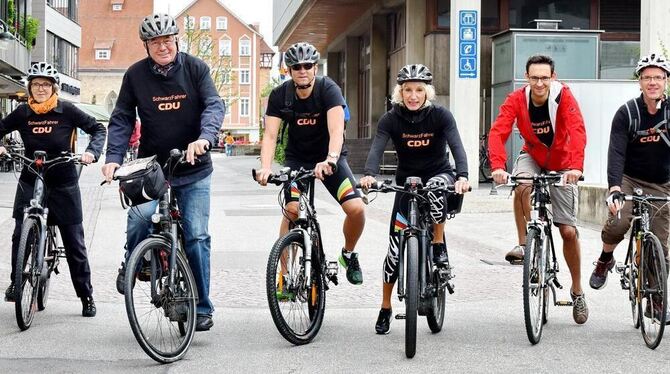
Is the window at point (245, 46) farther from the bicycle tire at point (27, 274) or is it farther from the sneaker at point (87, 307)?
the bicycle tire at point (27, 274)

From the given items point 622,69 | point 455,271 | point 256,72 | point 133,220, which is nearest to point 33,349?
point 133,220

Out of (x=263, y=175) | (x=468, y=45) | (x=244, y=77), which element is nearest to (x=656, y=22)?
(x=468, y=45)

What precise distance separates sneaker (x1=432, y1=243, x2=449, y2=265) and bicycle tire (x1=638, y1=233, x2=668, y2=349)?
4.08ft

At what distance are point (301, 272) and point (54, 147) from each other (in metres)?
2.15

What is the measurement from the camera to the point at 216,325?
7895 millimetres

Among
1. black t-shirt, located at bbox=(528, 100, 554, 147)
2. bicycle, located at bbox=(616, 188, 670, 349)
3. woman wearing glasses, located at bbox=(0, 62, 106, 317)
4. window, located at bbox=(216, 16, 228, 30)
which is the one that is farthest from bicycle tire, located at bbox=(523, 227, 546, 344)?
window, located at bbox=(216, 16, 228, 30)

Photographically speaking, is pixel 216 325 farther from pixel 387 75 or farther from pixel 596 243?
pixel 387 75

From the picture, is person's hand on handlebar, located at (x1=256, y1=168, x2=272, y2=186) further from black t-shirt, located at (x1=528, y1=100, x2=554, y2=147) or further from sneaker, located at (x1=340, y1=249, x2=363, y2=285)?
black t-shirt, located at (x1=528, y1=100, x2=554, y2=147)

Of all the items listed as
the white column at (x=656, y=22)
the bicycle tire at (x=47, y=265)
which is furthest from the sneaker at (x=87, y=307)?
the white column at (x=656, y=22)

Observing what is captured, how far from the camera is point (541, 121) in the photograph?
777cm

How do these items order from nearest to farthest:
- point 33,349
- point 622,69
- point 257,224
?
point 33,349, point 257,224, point 622,69

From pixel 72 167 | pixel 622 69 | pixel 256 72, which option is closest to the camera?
pixel 72 167

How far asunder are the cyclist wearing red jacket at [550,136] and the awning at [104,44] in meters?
103

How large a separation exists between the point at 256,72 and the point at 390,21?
305 ft
